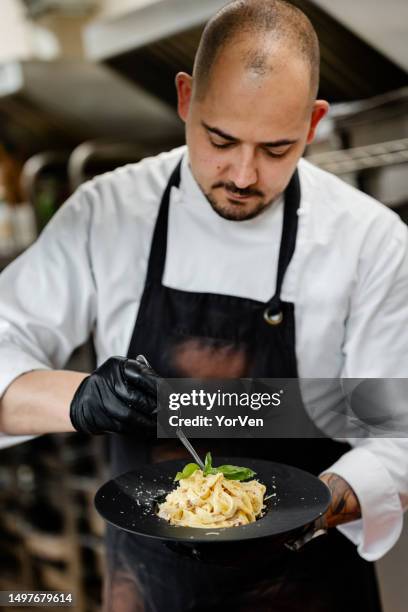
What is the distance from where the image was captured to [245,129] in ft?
3.50

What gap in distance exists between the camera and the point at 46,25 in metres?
3.16

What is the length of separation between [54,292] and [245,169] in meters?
0.41

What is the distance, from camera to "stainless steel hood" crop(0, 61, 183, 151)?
2.43m

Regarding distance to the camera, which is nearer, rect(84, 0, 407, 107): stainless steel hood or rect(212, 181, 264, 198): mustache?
rect(212, 181, 264, 198): mustache

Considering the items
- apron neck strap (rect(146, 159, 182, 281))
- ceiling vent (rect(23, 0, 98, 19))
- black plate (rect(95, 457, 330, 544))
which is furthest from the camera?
ceiling vent (rect(23, 0, 98, 19))

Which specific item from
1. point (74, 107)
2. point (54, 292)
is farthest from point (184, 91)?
point (74, 107)

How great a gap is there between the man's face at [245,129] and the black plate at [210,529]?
0.35 m

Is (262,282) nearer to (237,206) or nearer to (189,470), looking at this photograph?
(237,206)

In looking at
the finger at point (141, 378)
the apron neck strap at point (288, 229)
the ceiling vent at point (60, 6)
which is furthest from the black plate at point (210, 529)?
the ceiling vent at point (60, 6)

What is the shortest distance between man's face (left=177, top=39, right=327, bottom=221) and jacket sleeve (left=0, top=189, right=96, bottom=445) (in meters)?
0.27

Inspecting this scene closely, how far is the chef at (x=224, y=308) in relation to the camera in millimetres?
1157

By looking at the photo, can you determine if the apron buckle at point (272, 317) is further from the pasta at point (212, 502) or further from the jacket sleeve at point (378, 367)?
the pasta at point (212, 502)

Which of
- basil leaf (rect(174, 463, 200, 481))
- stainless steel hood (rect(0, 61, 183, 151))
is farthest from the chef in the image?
stainless steel hood (rect(0, 61, 183, 151))

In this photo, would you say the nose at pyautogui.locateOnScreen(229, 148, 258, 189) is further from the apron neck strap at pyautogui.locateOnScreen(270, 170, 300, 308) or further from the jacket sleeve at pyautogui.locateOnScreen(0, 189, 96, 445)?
the jacket sleeve at pyautogui.locateOnScreen(0, 189, 96, 445)
